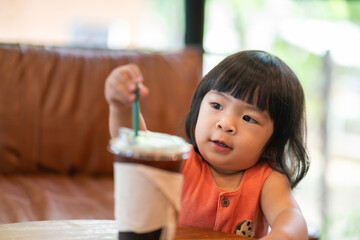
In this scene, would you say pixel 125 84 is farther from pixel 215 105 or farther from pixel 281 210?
pixel 281 210

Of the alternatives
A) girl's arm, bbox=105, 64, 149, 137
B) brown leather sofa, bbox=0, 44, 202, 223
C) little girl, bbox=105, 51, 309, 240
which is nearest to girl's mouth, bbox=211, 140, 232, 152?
little girl, bbox=105, 51, 309, 240

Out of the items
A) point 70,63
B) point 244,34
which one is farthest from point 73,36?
point 70,63

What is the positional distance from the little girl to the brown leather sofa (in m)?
0.73

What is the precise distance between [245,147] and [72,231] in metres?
0.45

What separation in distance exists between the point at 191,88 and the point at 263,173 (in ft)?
3.42

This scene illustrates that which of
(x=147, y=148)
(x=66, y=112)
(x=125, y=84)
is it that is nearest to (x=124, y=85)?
(x=125, y=84)

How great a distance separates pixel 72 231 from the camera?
3.03 ft

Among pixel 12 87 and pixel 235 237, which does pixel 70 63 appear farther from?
pixel 235 237

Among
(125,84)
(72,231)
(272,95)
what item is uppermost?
(125,84)

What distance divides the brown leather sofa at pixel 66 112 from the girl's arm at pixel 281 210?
79cm

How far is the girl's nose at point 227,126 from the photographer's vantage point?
1076 millimetres

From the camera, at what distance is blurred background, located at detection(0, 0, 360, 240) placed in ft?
9.30

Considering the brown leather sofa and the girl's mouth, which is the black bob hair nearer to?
the girl's mouth

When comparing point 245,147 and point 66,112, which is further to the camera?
point 66,112
